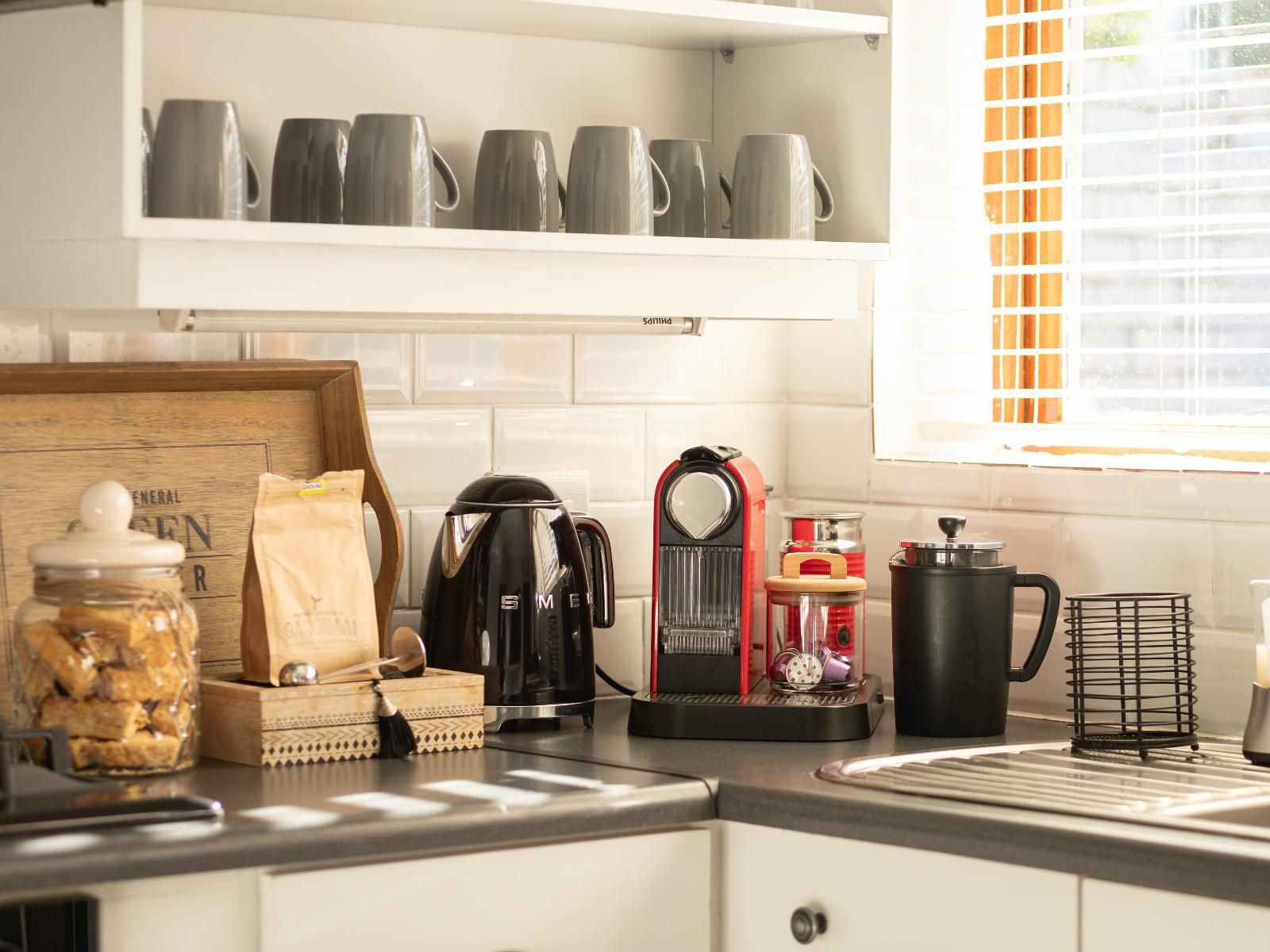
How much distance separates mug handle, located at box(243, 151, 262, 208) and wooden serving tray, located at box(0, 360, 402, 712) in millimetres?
221

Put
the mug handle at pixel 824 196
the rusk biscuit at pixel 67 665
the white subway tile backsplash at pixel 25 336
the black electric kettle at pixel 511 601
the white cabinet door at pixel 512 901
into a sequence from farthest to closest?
the mug handle at pixel 824 196 → the black electric kettle at pixel 511 601 → the white subway tile backsplash at pixel 25 336 → the rusk biscuit at pixel 67 665 → the white cabinet door at pixel 512 901

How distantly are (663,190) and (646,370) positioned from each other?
40 centimetres

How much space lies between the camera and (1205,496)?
2.06m

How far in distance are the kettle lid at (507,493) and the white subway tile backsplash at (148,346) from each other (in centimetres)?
32

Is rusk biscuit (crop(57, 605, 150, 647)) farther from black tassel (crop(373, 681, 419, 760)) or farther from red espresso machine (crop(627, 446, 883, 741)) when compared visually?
red espresso machine (crop(627, 446, 883, 741))

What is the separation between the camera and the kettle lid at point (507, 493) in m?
2.00

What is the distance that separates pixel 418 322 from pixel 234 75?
379 mm

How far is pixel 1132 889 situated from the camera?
1481 mm

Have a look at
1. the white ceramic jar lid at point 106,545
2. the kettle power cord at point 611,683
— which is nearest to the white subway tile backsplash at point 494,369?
the kettle power cord at point 611,683

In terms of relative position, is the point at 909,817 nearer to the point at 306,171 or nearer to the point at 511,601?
the point at 511,601

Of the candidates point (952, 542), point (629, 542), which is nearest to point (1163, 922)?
point (952, 542)

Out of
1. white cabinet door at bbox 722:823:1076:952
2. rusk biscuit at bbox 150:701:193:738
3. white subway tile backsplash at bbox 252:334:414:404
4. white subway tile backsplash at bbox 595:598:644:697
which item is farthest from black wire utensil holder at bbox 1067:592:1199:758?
rusk biscuit at bbox 150:701:193:738

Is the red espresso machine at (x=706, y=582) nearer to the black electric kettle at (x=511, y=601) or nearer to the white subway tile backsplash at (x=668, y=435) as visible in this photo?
the black electric kettle at (x=511, y=601)

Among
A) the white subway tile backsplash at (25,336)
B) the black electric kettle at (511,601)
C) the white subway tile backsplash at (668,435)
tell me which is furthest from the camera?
the white subway tile backsplash at (668,435)
